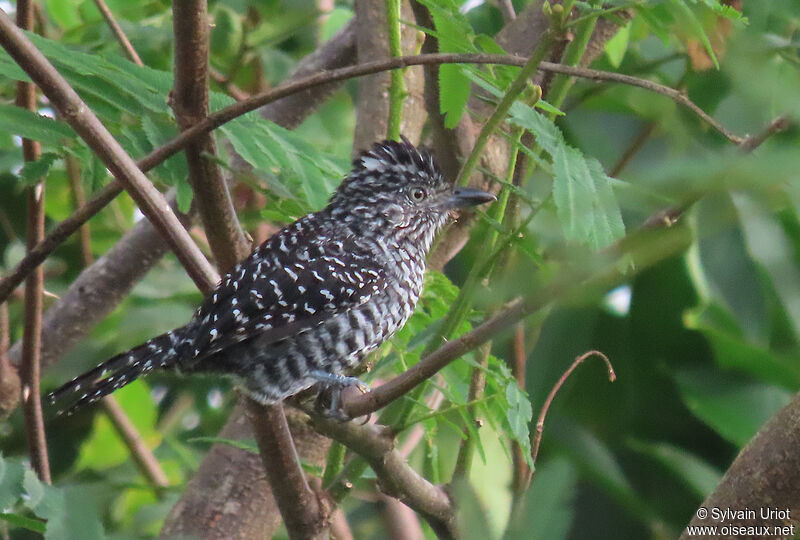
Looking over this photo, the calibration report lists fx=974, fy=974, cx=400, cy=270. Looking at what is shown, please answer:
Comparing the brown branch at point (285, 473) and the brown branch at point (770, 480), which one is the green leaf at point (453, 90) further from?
the brown branch at point (770, 480)

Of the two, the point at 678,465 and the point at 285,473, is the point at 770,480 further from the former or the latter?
the point at 285,473

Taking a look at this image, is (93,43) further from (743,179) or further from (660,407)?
(743,179)

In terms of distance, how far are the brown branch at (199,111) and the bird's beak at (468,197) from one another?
0.81 meters

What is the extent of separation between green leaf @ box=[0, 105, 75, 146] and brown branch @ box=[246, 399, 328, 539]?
0.86m

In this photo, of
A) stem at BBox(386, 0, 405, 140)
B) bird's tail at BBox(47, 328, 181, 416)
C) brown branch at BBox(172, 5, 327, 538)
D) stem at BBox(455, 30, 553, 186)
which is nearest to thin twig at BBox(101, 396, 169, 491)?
bird's tail at BBox(47, 328, 181, 416)

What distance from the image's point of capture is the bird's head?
3.45 m

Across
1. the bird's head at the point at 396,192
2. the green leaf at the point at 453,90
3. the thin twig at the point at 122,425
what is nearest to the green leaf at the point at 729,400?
the green leaf at the point at 453,90

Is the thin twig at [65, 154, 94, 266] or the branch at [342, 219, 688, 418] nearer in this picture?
the branch at [342, 219, 688, 418]

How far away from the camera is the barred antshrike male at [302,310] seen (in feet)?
9.04

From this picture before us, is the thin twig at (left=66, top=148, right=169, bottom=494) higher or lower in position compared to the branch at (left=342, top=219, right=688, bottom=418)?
higher

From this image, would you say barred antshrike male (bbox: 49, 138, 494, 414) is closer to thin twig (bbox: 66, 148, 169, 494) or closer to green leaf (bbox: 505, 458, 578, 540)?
thin twig (bbox: 66, 148, 169, 494)

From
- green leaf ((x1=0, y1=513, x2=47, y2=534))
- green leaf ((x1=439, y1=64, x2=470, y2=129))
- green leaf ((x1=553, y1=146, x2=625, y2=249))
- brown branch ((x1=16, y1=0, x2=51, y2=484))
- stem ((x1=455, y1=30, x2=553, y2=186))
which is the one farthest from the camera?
brown branch ((x1=16, y1=0, x2=51, y2=484))

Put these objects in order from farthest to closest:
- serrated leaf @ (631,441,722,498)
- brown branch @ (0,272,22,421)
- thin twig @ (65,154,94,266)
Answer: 1. thin twig @ (65,154,94,266)
2. brown branch @ (0,272,22,421)
3. serrated leaf @ (631,441,722,498)

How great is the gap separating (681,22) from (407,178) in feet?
7.95
